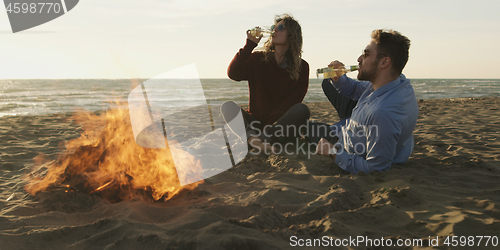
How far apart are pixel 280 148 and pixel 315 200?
189 cm

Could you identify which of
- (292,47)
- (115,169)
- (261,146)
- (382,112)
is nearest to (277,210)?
(382,112)

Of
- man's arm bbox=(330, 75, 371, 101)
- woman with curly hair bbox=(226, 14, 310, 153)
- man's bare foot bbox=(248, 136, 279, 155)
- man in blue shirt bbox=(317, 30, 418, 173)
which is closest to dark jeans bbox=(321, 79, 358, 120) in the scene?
man's arm bbox=(330, 75, 371, 101)

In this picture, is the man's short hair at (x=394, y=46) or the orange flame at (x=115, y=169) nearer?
the orange flame at (x=115, y=169)

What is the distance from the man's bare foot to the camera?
4102 mm

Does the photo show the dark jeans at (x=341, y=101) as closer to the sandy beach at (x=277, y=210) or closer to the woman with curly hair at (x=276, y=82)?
the woman with curly hair at (x=276, y=82)

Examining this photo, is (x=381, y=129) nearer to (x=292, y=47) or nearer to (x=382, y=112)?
(x=382, y=112)

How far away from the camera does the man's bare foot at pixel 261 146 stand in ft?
13.5

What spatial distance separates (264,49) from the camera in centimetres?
446

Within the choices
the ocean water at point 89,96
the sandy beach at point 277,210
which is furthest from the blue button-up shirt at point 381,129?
the ocean water at point 89,96

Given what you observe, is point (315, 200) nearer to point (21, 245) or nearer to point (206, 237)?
point (206, 237)

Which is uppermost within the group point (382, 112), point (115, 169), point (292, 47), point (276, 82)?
point (292, 47)

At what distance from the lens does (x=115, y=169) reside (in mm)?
2656

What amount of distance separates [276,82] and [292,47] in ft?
1.78

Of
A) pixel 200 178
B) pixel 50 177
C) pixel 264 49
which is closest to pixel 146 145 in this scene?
pixel 200 178
